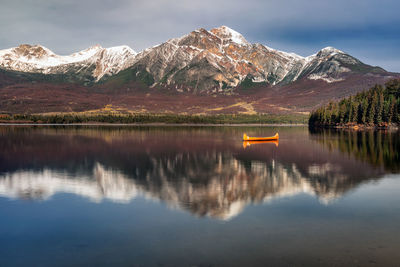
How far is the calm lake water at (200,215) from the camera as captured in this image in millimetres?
16156

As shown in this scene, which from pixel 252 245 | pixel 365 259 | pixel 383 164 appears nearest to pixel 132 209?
pixel 252 245

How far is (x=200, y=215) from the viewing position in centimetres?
2227

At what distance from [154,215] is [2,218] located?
389 inches

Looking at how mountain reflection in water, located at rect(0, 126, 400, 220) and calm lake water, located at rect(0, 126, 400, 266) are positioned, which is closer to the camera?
calm lake water, located at rect(0, 126, 400, 266)

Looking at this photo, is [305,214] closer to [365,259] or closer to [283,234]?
[283,234]

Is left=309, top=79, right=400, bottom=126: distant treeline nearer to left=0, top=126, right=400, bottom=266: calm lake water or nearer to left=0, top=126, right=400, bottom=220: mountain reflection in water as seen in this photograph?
left=0, top=126, right=400, bottom=220: mountain reflection in water

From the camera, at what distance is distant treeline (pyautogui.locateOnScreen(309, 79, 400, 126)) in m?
143

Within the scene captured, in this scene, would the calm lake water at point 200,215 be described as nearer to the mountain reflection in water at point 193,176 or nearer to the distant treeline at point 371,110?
the mountain reflection in water at point 193,176

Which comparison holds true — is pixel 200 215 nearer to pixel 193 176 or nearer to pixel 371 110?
pixel 193 176

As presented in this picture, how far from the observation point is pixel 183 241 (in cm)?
1780

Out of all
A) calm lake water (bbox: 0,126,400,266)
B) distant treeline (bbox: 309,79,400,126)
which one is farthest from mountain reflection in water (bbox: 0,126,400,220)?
distant treeline (bbox: 309,79,400,126)

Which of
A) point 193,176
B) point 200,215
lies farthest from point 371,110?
point 200,215

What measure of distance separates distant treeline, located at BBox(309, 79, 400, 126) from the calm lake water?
11439 cm

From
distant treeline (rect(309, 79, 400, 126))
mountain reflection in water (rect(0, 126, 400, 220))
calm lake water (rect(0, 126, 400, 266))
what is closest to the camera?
calm lake water (rect(0, 126, 400, 266))
